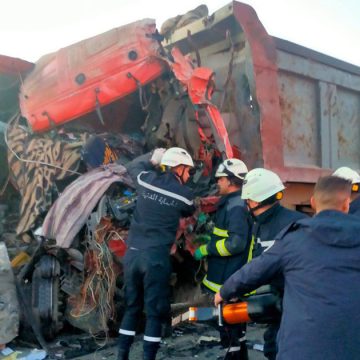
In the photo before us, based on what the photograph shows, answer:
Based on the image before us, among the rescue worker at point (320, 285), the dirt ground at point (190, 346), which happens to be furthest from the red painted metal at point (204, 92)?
the rescue worker at point (320, 285)

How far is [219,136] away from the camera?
357 cm

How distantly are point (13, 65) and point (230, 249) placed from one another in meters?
2.68

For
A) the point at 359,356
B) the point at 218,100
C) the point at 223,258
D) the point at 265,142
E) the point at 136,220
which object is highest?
the point at 218,100

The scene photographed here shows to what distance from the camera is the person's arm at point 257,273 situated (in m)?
1.78

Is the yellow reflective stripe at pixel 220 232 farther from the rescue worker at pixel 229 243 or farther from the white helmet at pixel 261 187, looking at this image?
the white helmet at pixel 261 187

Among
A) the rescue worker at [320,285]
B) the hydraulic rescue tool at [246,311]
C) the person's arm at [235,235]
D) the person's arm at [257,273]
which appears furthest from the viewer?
the person's arm at [235,235]

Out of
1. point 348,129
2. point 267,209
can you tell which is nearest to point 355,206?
point 267,209

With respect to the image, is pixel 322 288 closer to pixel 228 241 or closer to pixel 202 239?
pixel 228 241

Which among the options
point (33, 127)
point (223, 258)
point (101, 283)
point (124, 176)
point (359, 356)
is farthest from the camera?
point (33, 127)

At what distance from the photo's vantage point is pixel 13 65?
4238mm

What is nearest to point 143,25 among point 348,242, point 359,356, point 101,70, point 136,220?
point 101,70

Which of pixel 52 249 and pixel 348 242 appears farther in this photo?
pixel 52 249

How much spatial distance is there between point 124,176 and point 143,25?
130 centimetres

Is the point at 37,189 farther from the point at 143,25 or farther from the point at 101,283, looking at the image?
the point at 143,25
